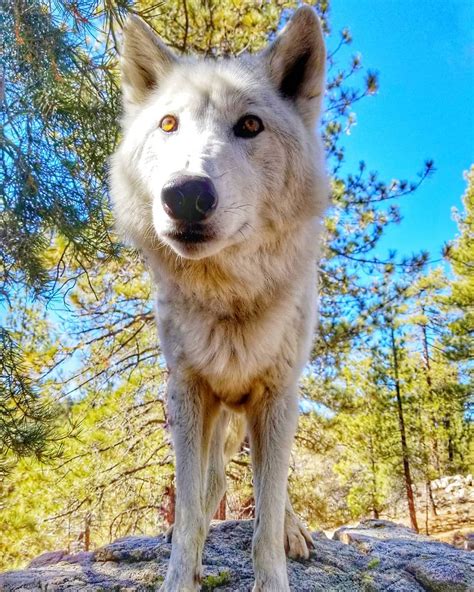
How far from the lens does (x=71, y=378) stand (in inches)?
305

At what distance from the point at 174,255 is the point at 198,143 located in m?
0.58

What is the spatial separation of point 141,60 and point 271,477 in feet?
7.35

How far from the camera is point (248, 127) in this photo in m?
2.24

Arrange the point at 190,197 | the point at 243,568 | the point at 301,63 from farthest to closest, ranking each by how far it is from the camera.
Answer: the point at 243,568, the point at 301,63, the point at 190,197

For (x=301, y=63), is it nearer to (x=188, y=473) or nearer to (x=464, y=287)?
(x=188, y=473)

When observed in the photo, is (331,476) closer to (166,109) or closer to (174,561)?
(174,561)

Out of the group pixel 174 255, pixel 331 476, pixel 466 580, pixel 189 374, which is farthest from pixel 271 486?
pixel 331 476

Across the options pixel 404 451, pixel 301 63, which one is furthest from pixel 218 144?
pixel 404 451

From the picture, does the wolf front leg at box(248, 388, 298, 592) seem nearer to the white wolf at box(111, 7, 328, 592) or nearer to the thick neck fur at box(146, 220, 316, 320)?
the white wolf at box(111, 7, 328, 592)

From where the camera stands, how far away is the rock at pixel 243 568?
→ 2.68m

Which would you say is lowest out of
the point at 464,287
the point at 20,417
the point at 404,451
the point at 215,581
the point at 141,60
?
the point at 215,581

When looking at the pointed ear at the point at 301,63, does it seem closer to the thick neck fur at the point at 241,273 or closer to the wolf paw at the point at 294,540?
the thick neck fur at the point at 241,273

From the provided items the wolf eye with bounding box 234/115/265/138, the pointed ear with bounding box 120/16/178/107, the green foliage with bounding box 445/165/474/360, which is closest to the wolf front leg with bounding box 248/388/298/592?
the wolf eye with bounding box 234/115/265/138

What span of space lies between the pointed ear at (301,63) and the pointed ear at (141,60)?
55 cm
